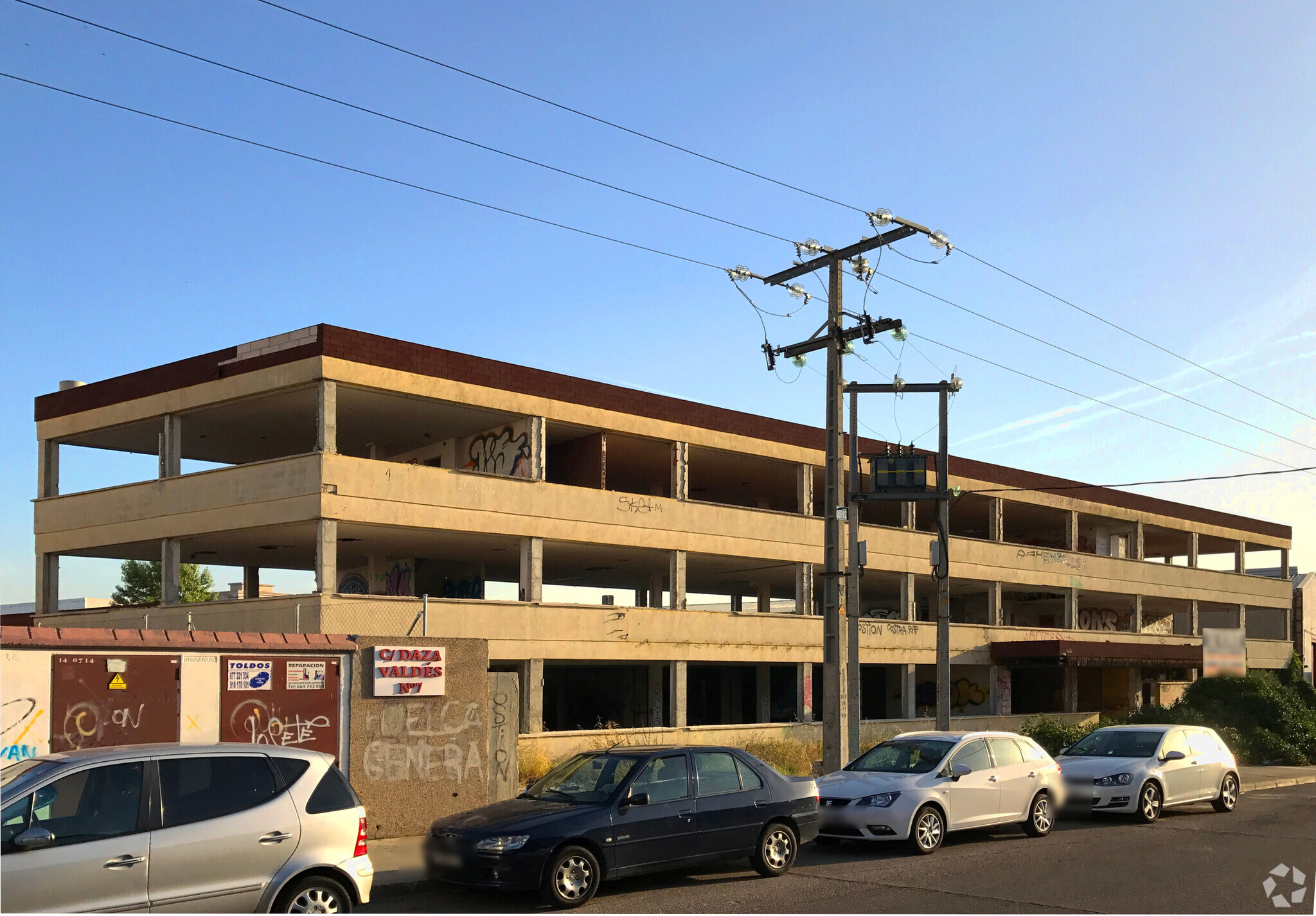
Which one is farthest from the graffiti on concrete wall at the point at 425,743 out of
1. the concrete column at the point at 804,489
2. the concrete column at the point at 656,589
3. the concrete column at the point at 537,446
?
the concrete column at the point at 804,489

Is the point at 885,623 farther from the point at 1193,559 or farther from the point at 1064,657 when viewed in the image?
the point at 1193,559

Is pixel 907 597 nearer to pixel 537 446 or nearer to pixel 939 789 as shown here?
pixel 537 446

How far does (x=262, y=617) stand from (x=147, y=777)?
18.1m

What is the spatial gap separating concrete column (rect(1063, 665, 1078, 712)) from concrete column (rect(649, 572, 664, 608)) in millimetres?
18287

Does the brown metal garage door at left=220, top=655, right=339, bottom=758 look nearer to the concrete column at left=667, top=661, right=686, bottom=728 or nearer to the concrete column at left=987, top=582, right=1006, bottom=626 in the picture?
the concrete column at left=667, top=661, right=686, bottom=728

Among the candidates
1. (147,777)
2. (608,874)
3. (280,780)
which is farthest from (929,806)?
(147,777)

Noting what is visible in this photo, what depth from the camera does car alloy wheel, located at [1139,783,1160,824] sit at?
58.4 feet

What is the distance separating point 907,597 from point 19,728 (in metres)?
32.0

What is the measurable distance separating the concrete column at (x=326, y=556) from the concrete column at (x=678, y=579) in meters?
10.2

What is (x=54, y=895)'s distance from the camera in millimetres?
7660

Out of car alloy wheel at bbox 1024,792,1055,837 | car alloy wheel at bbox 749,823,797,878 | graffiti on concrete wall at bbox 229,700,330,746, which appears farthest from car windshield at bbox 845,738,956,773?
graffiti on concrete wall at bbox 229,700,330,746

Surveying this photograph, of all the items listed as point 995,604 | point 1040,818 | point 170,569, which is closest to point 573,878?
point 1040,818

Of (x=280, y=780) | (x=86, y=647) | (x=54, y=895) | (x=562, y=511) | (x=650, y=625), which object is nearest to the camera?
(x=54, y=895)

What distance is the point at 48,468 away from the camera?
3164cm
